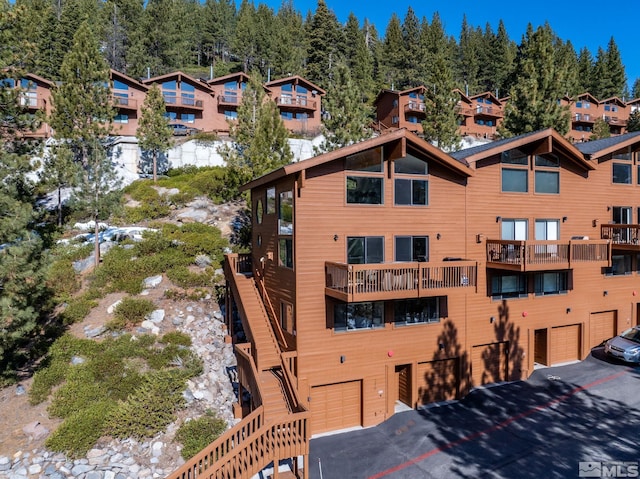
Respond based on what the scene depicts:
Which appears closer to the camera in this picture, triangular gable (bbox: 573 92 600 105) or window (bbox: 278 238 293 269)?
window (bbox: 278 238 293 269)

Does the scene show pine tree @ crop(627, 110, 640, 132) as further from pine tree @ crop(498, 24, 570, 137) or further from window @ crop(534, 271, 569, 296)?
window @ crop(534, 271, 569, 296)

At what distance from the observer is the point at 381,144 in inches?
537

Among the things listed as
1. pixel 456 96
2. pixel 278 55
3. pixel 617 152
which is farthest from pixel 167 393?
pixel 278 55

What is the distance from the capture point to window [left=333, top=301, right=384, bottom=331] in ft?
43.3

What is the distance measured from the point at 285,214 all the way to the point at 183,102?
3261 centimetres

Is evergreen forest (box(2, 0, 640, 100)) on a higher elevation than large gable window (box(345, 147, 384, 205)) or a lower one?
higher

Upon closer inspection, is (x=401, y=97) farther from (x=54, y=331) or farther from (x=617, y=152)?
(x=54, y=331)

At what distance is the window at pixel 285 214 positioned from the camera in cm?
1323

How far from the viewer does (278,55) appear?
183 feet

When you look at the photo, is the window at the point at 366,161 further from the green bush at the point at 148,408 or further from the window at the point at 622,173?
the window at the point at 622,173

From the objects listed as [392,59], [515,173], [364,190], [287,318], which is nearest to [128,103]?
[364,190]

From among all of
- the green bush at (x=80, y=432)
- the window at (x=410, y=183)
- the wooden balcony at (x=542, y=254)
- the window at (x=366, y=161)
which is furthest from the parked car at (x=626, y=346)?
the green bush at (x=80, y=432)

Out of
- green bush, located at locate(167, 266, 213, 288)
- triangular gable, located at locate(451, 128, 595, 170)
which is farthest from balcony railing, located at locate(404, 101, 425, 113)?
green bush, located at locate(167, 266, 213, 288)

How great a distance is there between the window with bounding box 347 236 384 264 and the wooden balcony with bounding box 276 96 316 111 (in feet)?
109
